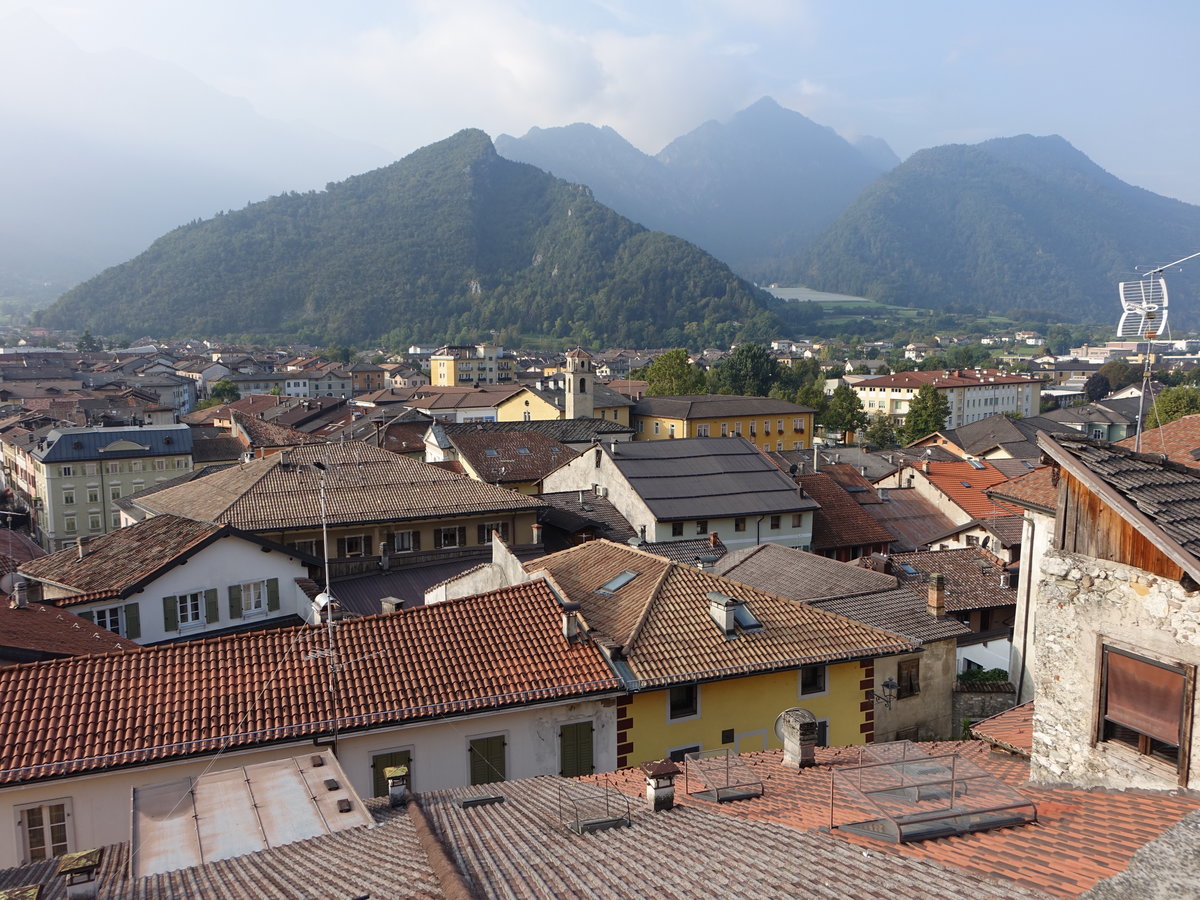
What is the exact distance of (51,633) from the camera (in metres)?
17.0

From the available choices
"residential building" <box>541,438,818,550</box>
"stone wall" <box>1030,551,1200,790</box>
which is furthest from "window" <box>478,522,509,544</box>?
"stone wall" <box>1030,551,1200,790</box>

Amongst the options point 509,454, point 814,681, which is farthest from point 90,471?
point 814,681

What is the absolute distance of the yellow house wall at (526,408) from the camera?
252 feet

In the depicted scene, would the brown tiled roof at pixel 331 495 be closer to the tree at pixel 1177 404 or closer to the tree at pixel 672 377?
the tree at pixel 1177 404

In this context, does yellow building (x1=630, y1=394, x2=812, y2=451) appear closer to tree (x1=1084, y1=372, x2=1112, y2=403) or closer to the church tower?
the church tower

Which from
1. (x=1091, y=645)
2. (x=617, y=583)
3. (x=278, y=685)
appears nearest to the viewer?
(x=1091, y=645)

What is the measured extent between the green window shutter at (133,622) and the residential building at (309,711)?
753 centimetres

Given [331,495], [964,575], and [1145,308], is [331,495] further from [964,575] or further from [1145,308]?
[1145,308]

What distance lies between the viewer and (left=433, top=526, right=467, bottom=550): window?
30406 mm

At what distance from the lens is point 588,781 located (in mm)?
11039

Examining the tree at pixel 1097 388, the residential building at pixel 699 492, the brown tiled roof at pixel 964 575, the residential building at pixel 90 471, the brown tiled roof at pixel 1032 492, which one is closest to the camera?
the brown tiled roof at pixel 1032 492

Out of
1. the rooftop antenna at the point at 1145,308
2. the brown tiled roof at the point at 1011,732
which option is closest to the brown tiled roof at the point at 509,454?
the brown tiled roof at the point at 1011,732

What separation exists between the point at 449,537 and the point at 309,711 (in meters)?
17.5

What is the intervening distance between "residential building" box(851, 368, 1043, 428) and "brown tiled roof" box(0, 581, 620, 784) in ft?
337
